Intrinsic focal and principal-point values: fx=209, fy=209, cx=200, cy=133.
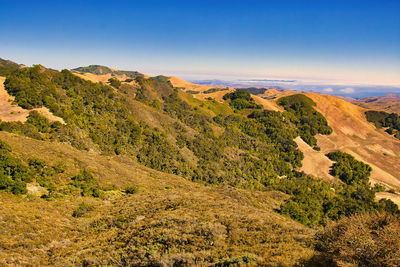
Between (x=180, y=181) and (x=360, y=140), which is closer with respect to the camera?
(x=180, y=181)

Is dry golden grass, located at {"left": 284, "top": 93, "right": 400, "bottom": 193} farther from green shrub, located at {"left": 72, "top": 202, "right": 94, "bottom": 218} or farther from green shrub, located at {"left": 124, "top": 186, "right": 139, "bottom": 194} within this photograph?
green shrub, located at {"left": 72, "top": 202, "right": 94, "bottom": 218}

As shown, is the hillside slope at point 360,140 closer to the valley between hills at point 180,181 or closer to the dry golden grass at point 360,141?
the dry golden grass at point 360,141

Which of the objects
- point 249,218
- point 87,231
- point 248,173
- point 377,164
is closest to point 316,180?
point 248,173

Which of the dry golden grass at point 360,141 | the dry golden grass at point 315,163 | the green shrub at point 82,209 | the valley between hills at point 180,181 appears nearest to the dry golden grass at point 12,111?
the valley between hills at point 180,181

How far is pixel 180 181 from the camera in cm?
4119

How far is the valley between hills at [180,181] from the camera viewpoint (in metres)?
13.9

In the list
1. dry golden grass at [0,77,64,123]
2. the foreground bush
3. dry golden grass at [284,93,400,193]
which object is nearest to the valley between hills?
the foreground bush

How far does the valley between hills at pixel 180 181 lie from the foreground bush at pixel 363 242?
0.07m

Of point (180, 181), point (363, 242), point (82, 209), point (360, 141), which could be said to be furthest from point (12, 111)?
point (360, 141)

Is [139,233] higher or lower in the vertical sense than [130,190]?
higher

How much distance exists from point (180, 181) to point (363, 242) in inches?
1302

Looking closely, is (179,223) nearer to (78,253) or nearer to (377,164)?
(78,253)

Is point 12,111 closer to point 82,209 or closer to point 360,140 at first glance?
point 82,209

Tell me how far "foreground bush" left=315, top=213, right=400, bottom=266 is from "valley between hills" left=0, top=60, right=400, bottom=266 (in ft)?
0.23
